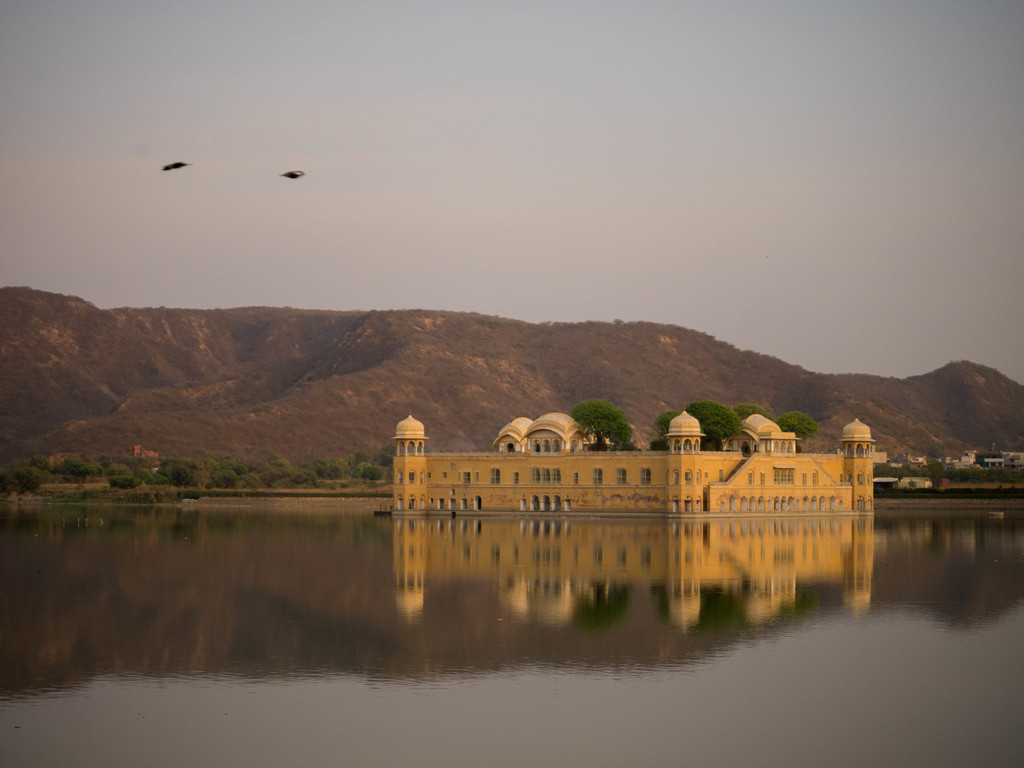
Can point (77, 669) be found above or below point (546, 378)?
below

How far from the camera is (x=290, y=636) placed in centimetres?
2567

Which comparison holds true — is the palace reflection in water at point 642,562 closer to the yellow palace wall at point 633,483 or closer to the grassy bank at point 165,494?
the yellow palace wall at point 633,483

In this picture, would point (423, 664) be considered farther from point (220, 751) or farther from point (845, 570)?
point (845, 570)

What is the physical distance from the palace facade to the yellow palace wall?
0.05 m

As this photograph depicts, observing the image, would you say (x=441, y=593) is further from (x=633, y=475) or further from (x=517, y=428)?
(x=517, y=428)

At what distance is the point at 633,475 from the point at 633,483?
41cm

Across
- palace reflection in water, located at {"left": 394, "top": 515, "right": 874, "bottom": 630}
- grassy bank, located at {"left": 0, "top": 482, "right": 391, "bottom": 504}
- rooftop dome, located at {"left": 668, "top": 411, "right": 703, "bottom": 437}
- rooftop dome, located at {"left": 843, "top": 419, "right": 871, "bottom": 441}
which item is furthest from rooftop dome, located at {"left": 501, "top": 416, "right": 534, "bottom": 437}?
rooftop dome, located at {"left": 843, "top": 419, "right": 871, "bottom": 441}

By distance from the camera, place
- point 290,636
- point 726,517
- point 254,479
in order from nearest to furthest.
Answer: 1. point 290,636
2. point 726,517
3. point 254,479

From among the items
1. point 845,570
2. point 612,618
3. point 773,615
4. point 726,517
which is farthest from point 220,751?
point 726,517

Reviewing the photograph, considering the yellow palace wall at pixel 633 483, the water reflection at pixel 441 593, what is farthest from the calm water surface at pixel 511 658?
the yellow palace wall at pixel 633 483

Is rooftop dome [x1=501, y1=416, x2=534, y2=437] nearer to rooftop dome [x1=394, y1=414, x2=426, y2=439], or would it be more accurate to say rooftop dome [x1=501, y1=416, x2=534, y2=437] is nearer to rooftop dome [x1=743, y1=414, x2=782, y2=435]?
rooftop dome [x1=394, y1=414, x2=426, y2=439]

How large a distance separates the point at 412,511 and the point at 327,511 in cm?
1005

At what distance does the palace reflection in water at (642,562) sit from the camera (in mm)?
31156

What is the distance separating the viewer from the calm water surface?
58.5 feet
